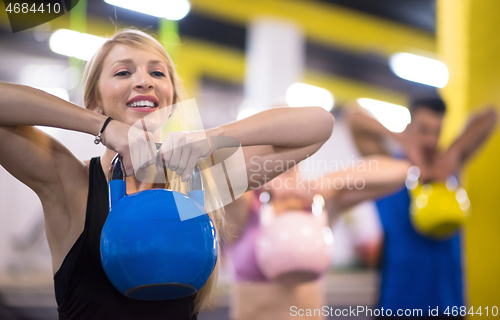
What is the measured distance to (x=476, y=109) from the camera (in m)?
2.24

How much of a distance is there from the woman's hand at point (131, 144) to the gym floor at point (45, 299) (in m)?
1.63

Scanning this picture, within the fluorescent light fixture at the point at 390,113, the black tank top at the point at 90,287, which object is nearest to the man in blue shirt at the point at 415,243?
the black tank top at the point at 90,287

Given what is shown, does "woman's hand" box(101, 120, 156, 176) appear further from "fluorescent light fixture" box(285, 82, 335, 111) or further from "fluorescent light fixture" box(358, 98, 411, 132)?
"fluorescent light fixture" box(358, 98, 411, 132)

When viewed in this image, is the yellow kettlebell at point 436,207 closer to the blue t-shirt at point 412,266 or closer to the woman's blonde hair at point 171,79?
the blue t-shirt at point 412,266

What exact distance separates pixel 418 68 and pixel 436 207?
210 inches

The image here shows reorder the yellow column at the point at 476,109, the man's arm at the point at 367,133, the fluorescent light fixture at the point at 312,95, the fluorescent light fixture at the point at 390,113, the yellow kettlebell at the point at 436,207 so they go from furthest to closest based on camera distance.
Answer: the fluorescent light fixture at the point at 390,113
the fluorescent light fixture at the point at 312,95
the yellow column at the point at 476,109
the man's arm at the point at 367,133
the yellow kettlebell at the point at 436,207

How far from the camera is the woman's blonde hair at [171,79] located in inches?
34.2

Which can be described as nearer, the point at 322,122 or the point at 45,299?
the point at 322,122

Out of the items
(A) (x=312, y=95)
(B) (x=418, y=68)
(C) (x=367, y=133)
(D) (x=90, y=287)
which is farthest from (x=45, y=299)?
(B) (x=418, y=68)

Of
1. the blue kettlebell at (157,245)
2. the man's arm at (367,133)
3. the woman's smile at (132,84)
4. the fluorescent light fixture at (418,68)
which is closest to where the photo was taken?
the blue kettlebell at (157,245)

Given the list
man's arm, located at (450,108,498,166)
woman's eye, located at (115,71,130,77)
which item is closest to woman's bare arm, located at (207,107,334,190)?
woman's eye, located at (115,71,130,77)

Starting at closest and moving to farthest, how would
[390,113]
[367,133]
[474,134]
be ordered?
1. [367,133]
2. [474,134]
3. [390,113]

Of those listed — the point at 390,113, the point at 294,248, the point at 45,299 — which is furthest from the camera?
the point at 390,113

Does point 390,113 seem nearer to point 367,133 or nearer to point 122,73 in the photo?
point 367,133
